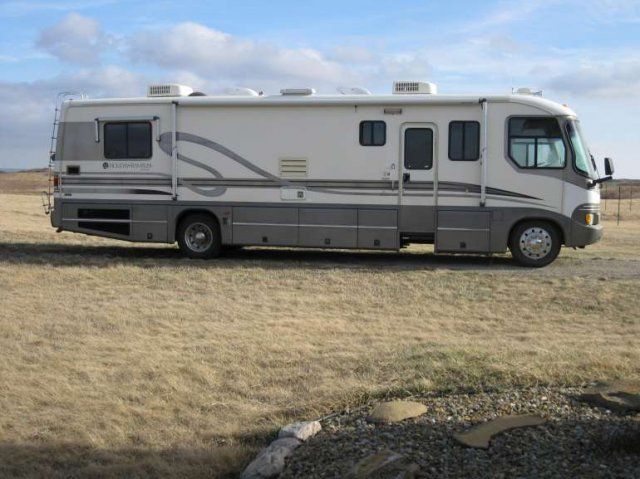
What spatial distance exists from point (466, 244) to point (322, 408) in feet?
24.2

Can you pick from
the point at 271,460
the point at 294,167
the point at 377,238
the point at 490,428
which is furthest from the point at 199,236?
the point at 490,428

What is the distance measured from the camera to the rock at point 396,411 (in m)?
4.90

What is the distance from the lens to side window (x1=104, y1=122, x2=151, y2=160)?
1336cm

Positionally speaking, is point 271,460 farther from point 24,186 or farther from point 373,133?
point 24,186

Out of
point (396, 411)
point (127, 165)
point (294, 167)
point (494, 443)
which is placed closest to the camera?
point (494, 443)

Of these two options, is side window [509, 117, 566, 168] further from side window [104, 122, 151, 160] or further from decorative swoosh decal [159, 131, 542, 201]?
side window [104, 122, 151, 160]

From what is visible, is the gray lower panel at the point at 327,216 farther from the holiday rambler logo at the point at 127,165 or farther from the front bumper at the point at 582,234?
the front bumper at the point at 582,234

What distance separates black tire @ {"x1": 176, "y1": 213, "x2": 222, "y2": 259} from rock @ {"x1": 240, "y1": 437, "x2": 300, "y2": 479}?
8836mm

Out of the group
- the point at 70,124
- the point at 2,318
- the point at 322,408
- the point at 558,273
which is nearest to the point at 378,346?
the point at 322,408

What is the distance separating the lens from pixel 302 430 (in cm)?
484

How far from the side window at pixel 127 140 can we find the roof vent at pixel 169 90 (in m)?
0.63

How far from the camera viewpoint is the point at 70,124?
1359cm

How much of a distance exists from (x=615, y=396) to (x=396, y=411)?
1.51m

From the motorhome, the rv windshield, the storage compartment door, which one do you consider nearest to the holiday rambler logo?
the motorhome
